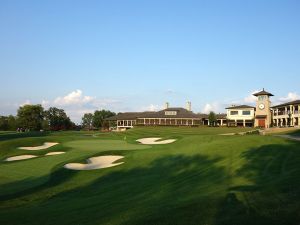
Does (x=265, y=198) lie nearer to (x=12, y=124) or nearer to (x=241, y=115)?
(x=241, y=115)

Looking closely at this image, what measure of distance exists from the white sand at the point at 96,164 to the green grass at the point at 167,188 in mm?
823

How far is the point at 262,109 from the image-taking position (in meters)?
88.4

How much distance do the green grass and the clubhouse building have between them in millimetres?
58549

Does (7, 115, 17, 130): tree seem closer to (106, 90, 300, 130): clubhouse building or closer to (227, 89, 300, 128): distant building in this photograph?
(106, 90, 300, 130): clubhouse building

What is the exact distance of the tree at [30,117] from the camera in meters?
129

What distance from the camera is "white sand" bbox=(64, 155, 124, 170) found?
2750 centimetres

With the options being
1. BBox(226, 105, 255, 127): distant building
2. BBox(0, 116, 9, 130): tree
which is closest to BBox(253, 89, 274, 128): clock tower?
BBox(226, 105, 255, 127): distant building

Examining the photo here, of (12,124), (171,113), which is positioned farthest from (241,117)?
(12,124)

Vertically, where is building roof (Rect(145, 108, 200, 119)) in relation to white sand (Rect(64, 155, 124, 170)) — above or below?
above

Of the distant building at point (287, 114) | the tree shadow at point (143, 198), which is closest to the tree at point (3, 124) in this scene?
the distant building at point (287, 114)

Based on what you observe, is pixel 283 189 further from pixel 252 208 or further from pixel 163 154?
pixel 163 154

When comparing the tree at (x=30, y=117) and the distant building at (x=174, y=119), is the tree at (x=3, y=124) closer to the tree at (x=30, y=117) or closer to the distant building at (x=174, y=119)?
the tree at (x=30, y=117)

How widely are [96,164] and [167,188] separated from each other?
1237 cm

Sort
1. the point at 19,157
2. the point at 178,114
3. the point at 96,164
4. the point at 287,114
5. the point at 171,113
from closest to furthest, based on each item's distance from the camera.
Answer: the point at 96,164
the point at 19,157
the point at 287,114
the point at 178,114
the point at 171,113
